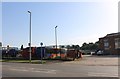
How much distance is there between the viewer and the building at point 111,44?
92375 mm

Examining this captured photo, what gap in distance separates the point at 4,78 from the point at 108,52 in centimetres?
7718

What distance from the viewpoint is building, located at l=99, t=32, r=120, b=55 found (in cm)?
9238

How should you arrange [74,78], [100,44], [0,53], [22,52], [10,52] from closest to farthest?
[74,78]
[22,52]
[10,52]
[0,53]
[100,44]

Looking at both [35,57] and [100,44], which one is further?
[100,44]

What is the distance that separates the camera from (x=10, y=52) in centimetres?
6638

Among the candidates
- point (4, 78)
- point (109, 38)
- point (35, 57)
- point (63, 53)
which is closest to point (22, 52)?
point (35, 57)

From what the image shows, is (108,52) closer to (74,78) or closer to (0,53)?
(0,53)

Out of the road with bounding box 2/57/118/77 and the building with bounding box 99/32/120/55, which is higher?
the building with bounding box 99/32/120/55

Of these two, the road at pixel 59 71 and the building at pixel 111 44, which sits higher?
the building at pixel 111 44

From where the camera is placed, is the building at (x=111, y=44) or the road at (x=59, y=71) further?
the building at (x=111, y=44)

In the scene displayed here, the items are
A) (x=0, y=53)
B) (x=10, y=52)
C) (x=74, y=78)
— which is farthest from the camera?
(x=0, y=53)

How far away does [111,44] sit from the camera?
9531 cm

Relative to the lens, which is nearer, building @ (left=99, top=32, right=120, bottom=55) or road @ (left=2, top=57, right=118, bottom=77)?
road @ (left=2, top=57, right=118, bottom=77)

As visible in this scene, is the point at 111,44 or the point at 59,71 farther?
the point at 111,44
